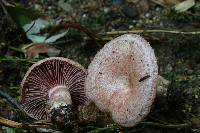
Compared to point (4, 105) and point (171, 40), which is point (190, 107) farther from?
point (4, 105)

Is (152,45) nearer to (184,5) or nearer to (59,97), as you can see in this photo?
(184,5)

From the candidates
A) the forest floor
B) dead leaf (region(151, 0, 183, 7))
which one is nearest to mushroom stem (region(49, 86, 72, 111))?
the forest floor

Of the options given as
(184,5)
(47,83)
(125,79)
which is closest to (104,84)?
(125,79)

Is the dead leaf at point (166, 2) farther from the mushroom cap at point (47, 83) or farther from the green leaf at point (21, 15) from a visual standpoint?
the mushroom cap at point (47, 83)

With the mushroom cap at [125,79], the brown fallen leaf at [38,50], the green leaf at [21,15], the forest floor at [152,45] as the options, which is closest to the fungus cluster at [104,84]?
the mushroom cap at [125,79]

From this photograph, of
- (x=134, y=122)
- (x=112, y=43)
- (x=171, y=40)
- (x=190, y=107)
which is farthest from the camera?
(x=171, y=40)

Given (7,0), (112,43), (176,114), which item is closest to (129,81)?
(112,43)

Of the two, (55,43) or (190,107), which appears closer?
(190,107)
